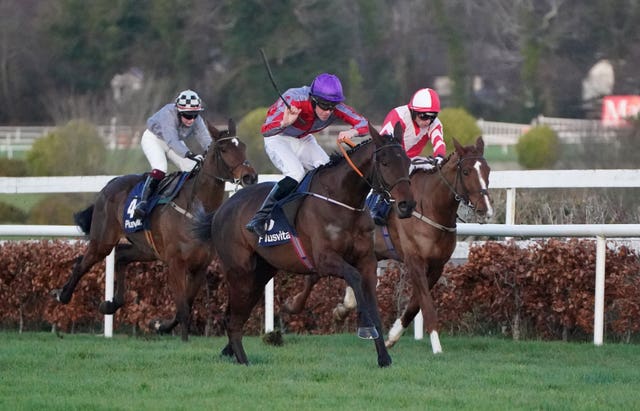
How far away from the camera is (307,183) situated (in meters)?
7.77

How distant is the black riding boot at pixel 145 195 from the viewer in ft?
31.1

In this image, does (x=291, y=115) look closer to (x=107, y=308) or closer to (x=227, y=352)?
(x=227, y=352)

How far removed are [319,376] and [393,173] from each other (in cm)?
116

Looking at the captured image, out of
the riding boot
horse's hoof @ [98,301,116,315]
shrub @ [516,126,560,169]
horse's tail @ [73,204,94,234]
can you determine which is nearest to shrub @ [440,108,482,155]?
shrub @ [516,126,560,169]

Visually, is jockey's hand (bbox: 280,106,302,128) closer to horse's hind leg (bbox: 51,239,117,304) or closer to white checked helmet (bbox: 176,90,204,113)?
white checked helmet (bbox: 176,90,204,113)

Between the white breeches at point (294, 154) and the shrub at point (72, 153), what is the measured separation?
45.0 feet

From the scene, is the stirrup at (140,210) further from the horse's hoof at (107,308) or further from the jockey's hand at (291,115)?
the jockey's hand at (291,115)

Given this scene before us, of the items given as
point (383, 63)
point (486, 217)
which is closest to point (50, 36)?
point (383, 63)

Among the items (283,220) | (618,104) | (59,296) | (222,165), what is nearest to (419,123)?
(222,165)

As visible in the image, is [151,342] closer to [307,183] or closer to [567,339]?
[307,183]

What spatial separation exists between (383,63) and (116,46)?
7.72 metres

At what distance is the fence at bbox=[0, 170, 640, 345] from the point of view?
861 cm

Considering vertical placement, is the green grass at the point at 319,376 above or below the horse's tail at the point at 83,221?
below

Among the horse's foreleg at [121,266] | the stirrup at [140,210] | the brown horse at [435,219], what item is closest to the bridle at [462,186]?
the brown horse at [435,219]
